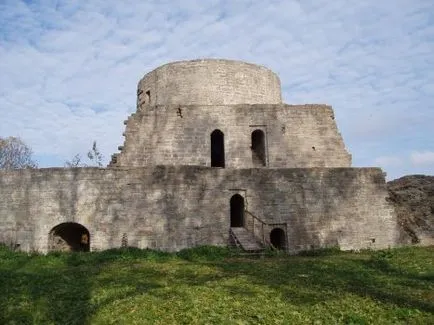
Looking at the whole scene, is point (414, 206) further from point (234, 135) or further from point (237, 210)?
point (234, 135)

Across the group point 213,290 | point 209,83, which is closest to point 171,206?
point 213,290

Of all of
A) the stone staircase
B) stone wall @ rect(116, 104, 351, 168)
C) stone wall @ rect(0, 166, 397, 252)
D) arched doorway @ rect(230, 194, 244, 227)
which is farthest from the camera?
stone wall @ rect(116, 104, 351, 168)

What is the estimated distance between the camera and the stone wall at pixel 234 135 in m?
20.9

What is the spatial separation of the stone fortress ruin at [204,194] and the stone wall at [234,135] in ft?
0.15

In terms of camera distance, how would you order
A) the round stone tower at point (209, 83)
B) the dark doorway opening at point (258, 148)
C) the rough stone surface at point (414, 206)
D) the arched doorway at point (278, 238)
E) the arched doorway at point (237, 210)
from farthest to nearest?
the round stone tower at point (209, 83) < the dark doorway opening at point (258, 148) < the rough stone surface at point (414, 206) < the arched doorway at point (237, 210) < the arched doorway at point (278, 238)

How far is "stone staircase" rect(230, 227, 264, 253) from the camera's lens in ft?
50.9

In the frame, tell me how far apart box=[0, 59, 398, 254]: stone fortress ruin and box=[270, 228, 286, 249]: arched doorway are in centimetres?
4

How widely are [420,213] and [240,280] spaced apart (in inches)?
464

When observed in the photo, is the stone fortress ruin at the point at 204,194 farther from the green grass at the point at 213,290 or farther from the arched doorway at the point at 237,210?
the green grass at the point at 213,290

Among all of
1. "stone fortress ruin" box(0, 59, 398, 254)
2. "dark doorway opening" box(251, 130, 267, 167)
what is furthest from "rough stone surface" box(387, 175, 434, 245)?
"dark doorway opening" box(251, 130, 267, 167)

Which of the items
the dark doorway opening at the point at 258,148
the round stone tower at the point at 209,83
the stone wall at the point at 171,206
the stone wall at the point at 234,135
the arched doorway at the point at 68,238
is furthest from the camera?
the round stone tower at the point at 209,83

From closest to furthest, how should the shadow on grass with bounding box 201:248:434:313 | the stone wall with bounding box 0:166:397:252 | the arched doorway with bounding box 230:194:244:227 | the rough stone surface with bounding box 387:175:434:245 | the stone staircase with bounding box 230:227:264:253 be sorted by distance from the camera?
the shadow on grass with bounding box 201:248:434:313
the stone staircase with bounding box 230:227:264:253
the stone wall with bounding box 0:166:397:252
the arched doorway with bounding box 230:194:244:227
the rough stone surface with bounding box 387:175:434:245

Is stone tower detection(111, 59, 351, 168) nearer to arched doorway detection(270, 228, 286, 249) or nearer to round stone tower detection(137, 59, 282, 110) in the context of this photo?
round stone tower detection(137, 59, 282, 110)

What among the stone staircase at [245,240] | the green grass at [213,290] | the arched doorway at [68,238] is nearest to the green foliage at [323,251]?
the stone staircase at [245,240]
